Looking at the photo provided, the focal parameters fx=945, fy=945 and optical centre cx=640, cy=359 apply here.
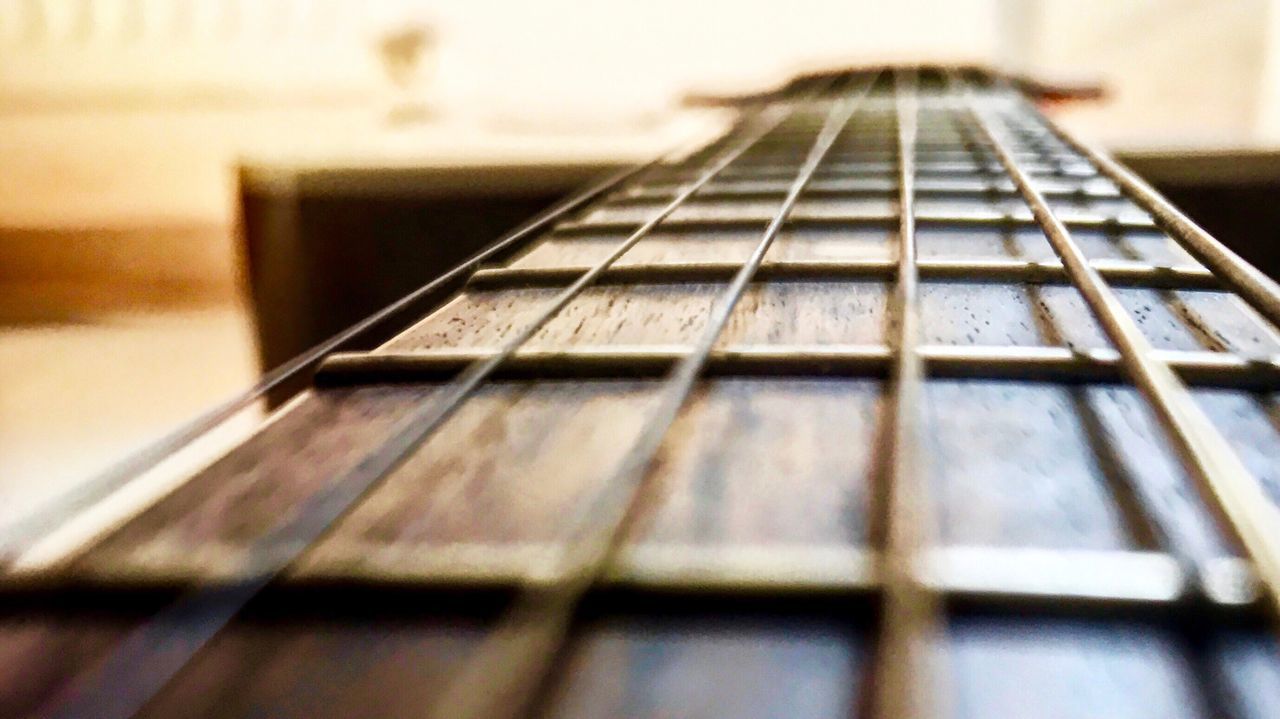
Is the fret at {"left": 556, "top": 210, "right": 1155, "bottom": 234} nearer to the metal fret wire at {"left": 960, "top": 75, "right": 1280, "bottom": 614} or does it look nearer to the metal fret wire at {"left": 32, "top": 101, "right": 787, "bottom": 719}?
the metal fret wire at {"left": 960, "top": 75, "right": 1280, "bottom": 614}

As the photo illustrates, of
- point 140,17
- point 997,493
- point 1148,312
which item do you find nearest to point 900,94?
point 1148,312

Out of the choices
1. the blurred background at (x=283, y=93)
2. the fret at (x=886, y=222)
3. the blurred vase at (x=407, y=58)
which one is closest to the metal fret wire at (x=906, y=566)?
the fret at (x=886, y=222)

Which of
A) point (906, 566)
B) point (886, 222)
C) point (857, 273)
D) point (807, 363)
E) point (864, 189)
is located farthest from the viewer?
point (864, 189)

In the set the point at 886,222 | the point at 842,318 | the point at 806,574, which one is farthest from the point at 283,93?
the point at 806,574

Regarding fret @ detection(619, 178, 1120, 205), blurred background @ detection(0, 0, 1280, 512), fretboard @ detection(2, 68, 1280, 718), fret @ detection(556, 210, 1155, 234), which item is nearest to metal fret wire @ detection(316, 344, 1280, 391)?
fretboard @ detection(2, 68, 1280, 718)

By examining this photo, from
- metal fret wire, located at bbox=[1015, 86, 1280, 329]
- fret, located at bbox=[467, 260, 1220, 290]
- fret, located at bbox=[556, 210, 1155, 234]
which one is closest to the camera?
metal fret wire, located at bbox=[1015, 86, 1280, 329]

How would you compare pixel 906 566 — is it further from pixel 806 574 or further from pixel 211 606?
pixel 211 606

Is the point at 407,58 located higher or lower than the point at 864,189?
higher

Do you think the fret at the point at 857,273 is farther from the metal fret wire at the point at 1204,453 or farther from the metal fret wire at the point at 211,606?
the metal fret wire at the point at 211,606

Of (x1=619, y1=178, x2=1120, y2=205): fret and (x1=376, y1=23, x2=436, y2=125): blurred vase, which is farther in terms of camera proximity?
(x1=376, y1=23, x2=436, y2=125): blurred vase
